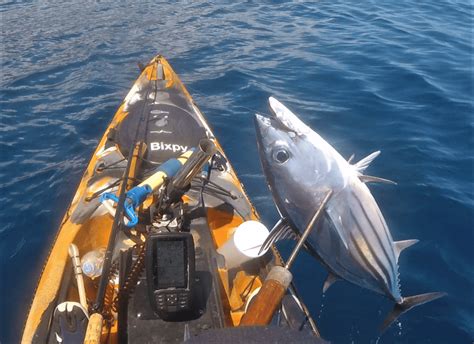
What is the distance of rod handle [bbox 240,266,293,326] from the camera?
91.9 inches

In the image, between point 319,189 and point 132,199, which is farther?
point 132,199

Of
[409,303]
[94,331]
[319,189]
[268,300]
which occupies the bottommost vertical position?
[409,303]

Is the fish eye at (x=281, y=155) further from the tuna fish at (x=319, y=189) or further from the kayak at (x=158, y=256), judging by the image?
the kayak at (x=158, y=256)

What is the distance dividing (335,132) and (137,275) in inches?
221

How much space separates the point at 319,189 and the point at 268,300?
836 mm

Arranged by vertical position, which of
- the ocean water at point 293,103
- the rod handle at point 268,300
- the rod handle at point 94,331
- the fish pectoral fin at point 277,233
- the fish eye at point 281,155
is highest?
the fish eye at point 281,155

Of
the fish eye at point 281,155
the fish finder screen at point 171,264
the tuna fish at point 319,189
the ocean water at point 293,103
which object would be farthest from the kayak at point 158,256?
the ocean water at point 293,103


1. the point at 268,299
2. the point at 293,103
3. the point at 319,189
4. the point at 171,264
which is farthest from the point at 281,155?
the point at 293,103

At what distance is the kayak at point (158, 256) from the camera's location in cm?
296

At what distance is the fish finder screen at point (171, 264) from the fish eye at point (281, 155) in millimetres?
919

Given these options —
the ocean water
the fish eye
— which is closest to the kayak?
the fish eye

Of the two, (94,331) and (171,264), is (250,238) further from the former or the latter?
(94,331)

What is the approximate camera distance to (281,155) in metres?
2.82

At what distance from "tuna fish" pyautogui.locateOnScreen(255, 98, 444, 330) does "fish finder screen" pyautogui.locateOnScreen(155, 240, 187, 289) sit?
0.69 m
